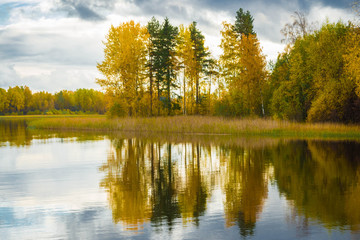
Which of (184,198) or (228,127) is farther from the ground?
(228,127)

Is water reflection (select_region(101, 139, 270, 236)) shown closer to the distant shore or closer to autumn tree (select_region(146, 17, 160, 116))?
the distant shore

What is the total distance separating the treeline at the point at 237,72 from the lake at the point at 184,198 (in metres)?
19.3

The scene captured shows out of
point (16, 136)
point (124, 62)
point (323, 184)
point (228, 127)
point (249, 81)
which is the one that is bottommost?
point (323, 184)

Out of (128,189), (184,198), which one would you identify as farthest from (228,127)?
(184,198)

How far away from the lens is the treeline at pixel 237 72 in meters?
36.6


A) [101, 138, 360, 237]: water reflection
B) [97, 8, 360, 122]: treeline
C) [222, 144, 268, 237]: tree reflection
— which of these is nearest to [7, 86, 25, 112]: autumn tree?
[97, 8, 360, 122]: treeline

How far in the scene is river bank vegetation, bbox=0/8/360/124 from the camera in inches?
1439

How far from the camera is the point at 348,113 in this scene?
35688mm

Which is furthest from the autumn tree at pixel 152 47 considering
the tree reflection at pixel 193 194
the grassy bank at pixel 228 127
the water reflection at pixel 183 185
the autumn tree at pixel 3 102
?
the autumn tree at pixel 3 102

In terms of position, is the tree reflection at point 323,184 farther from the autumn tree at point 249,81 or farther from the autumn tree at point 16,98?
the autumn tree at point 16,98

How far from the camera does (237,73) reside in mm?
56156

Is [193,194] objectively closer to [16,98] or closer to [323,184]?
[323,184]

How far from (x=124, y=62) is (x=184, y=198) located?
144ft

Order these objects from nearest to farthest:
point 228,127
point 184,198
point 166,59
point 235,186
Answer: point 184,198
point 235,186
point 228,127
point 166,59
